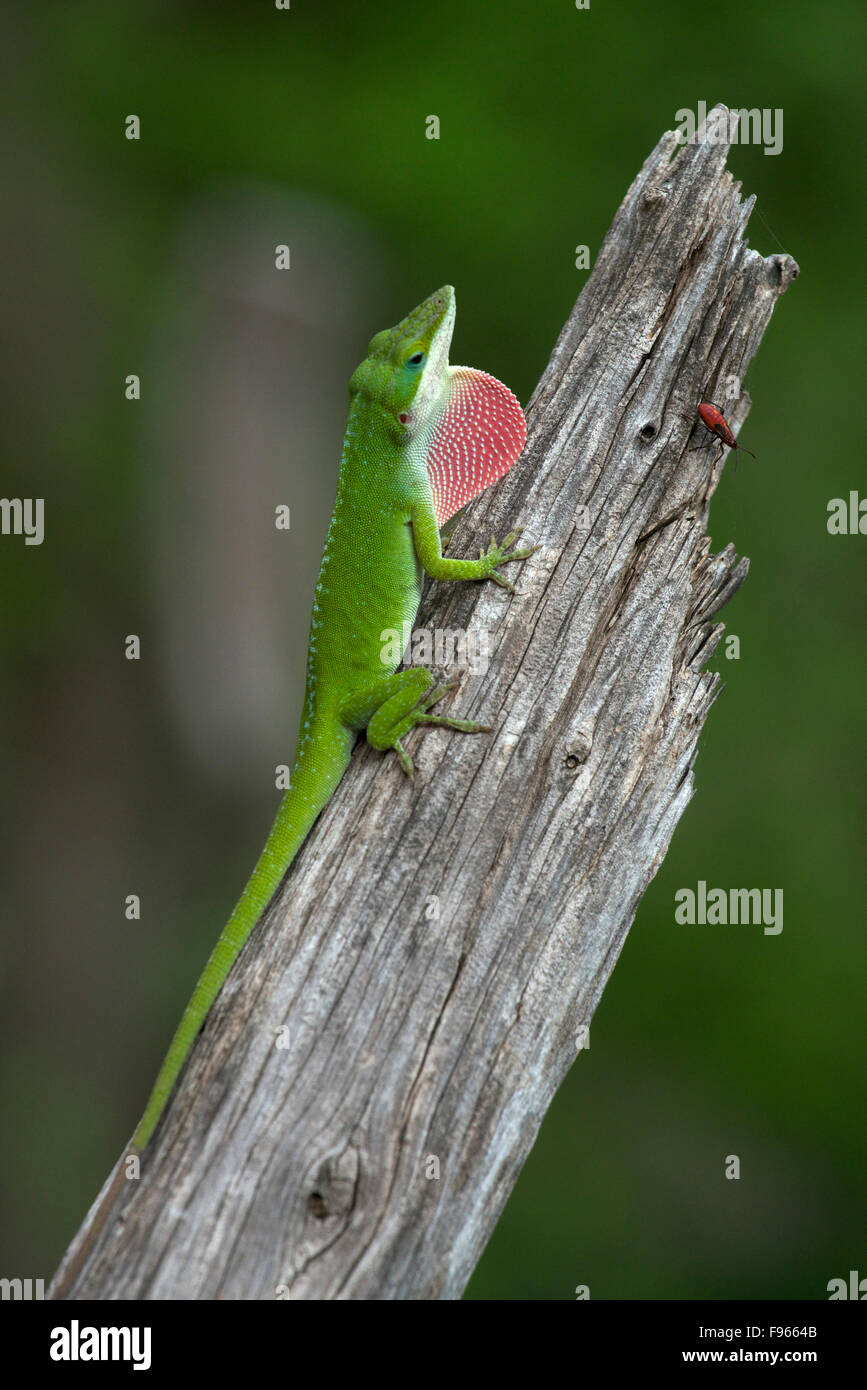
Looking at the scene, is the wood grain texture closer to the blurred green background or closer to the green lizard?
the green lizard

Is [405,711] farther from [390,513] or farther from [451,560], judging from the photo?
[390,513]

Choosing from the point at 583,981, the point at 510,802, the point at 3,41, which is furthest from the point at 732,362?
the point at 3,41

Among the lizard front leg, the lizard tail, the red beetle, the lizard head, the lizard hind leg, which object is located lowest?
the lizard tail

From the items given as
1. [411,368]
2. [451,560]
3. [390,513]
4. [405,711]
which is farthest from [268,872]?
[411,368]

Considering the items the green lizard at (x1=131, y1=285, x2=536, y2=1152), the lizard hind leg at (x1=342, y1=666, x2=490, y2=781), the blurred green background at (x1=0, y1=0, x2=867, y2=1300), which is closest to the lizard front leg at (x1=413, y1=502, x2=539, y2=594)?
the green lizard at (x1=131, y1=285, x2=536, y2=1152)

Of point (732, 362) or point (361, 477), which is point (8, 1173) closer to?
point (361, 477)

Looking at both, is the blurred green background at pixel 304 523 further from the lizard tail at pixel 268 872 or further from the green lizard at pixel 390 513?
the lizard tail at pixel 268 872

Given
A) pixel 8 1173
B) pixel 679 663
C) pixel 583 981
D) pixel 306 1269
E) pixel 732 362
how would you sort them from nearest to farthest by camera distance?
pixel 306 1269, pixel 583 981, pixel 679 663, pixel 732 362, pixel 8 1173
